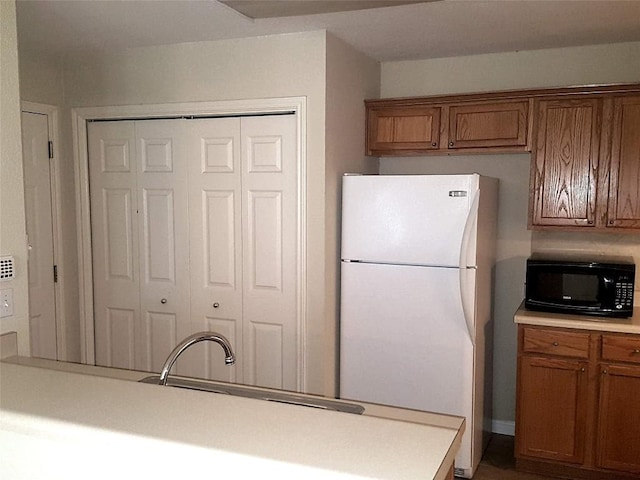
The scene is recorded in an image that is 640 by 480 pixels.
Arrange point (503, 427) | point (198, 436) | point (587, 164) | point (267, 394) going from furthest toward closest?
point (503, 427) → point (587, 164) → point (267, 394) → point (198, 436)

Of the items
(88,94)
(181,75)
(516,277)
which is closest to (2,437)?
(181,75)

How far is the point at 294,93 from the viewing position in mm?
3113

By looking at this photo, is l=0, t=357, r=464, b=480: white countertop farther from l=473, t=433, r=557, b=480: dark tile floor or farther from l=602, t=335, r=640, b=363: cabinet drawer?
l=473, t=433, r=557, b=480: dark tile floor

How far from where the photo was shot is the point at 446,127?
11.2ft

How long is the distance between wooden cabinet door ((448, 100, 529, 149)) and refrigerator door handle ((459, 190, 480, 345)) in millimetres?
535

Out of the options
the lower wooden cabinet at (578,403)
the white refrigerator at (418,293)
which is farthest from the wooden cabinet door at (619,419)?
the white refrigerator at (418,293)

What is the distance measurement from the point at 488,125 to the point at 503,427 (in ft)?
6.24

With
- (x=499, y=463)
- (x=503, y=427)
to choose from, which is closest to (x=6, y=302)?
(x=499, y=463)

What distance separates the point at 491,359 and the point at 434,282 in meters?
0.91

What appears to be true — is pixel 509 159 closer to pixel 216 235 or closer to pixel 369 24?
pixel 369 24

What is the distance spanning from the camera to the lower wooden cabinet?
9.59 feet

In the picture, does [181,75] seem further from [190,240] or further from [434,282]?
[434,282]

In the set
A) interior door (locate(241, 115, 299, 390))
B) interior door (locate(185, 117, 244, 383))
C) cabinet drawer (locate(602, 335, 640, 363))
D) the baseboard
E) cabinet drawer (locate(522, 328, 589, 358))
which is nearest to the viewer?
cabinet drawer (locate(602, 335, 640, 363))

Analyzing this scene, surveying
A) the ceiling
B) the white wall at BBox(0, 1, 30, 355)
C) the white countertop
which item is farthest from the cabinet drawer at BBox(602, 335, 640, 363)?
the white wall at BBox(0, 1, 30, 355)
